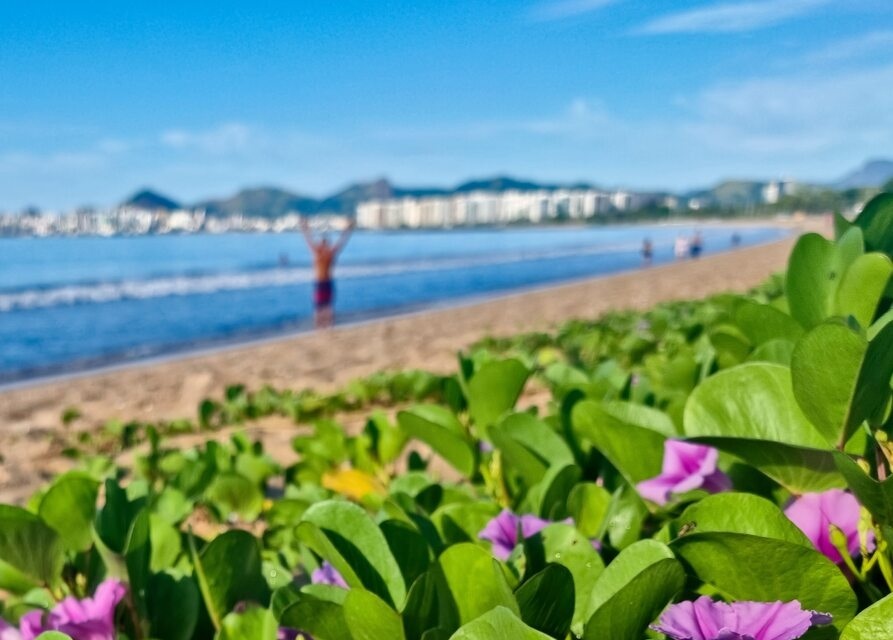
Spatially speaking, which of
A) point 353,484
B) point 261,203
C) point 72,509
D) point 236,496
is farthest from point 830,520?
point 261,203

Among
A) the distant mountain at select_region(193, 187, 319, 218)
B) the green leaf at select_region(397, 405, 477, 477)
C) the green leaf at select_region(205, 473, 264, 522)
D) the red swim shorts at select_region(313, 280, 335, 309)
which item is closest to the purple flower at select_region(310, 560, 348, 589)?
the green leaf at select_region(397, 405, 477, 477)

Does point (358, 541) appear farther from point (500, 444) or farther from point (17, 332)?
point (17, 332)

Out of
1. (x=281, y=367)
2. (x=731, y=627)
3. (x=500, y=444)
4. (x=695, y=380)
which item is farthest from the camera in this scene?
(x=281, y=367)

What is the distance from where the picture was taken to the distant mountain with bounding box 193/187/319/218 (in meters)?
163

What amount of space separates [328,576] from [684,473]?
1.11ft

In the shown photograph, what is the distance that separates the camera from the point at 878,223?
1027 millimetres

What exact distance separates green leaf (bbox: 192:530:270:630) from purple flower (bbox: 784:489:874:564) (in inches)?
19.1

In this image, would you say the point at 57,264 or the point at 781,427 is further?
the point at 57,264

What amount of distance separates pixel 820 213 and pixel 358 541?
4326 inches

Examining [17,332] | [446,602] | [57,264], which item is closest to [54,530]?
[446,602]

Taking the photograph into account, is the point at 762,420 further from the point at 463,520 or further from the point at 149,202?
the point at 149,202

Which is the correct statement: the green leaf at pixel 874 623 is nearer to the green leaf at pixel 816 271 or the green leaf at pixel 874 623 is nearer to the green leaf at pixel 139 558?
the green leaf at pixel 816 271

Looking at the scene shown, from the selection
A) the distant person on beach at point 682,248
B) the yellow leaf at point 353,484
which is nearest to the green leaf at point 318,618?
the yellow leaf at point 353,484

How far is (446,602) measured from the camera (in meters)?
0.71
